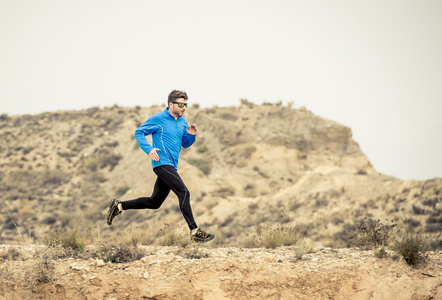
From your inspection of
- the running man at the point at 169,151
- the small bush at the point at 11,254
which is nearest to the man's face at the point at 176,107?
the running man at the point at 169,151

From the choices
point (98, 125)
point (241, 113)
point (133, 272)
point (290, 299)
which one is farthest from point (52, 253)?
point (98, 125)

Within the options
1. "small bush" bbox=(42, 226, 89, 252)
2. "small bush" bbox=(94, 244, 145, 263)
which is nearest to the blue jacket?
"small bush" bbox=(94, 244, 145, 263)

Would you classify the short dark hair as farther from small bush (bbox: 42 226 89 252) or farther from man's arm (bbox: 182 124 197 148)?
small bush (bbox: 42 226 89 252)

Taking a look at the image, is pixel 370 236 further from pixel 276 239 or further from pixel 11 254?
pixel 11 254

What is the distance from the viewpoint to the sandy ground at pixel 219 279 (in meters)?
4.30

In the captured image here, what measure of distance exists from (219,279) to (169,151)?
1.86 metres

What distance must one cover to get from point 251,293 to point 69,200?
24789 mm

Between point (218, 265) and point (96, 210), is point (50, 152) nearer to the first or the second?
point (96, 210)

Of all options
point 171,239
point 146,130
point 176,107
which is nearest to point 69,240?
point 171,239

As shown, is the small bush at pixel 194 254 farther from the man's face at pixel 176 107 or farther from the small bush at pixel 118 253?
the man's face at pixel 176 107

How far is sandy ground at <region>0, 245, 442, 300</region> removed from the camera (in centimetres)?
430

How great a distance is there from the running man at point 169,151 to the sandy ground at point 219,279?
64cm

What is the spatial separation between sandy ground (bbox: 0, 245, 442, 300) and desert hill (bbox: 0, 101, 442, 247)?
9442mm

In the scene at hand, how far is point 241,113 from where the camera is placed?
3684cm
